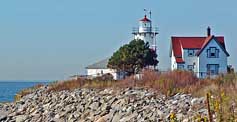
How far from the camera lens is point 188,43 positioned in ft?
182

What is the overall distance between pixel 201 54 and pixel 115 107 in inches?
1285

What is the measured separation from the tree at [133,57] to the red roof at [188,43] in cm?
204

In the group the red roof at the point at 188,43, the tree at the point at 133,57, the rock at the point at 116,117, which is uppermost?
the red roof at the point at 188,43

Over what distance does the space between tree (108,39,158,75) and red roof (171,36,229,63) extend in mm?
2043

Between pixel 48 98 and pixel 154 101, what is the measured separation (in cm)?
1543

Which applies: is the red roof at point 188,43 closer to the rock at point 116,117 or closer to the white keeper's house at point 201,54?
the white keeper's house at point 201,54

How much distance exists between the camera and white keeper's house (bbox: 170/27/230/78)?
5331 centimetres

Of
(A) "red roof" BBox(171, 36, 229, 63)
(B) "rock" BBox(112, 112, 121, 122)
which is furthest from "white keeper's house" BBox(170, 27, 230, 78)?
(B) "rock" BBox(112, 112, 121, 122)

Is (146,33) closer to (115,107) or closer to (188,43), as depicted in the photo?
(188,43)

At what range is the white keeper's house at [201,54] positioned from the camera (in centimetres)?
5331

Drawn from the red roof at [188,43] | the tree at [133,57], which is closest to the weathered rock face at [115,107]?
the tree at [133,57]

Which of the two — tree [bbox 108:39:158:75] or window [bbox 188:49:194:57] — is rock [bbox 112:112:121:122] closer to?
tree [bbox 108:39:158:75]

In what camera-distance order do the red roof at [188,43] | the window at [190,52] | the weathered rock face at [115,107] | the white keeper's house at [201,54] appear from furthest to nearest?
the window at [190,52], the red roof at [188,43], the white keeper's house at [201,54], the weathered rock face at [115,107]

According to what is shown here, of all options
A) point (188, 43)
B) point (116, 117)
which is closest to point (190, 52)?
point (188, 43)
